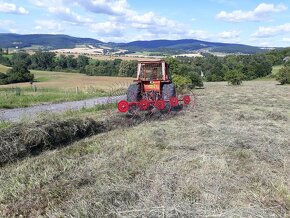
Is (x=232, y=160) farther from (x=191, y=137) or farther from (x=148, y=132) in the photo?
(x=148, y=132)

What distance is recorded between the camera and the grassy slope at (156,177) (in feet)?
12.9

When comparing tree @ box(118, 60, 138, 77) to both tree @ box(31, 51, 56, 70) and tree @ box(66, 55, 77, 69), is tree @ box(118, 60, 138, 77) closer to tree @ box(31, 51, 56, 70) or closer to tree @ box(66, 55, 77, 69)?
tree @ box(66, 55, 77, 69)

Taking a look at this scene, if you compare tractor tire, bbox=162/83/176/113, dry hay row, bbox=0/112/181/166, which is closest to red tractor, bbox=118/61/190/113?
tractor tire, bbox=162/83/176/113

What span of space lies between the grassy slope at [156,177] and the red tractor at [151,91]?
283cm

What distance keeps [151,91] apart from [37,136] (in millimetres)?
5961

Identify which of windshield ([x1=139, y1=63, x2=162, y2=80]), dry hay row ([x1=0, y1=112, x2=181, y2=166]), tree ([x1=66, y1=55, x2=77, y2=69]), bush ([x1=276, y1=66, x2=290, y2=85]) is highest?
windshield ([x1=139, y1=63, x2=162, y2=80])

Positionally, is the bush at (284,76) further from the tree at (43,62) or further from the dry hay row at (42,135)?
the tree at (43,62)

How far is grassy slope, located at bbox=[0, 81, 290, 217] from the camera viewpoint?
392 cm

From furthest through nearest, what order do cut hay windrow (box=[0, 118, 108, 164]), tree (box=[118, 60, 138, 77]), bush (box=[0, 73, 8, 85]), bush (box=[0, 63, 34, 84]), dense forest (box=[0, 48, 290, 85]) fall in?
dense forest (box=[0, 48, 290, 85])
tree (box=[118, 60, 138, 77])
bush (box=[0, 63, 34, 84])
bush (box=[0, 73, 8, 85])
cut hay windrow (box=[0, 118, 108, 164])

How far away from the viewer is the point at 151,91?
39.7ft

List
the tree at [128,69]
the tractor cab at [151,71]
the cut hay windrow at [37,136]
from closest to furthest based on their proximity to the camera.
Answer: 1. the cut hay windrow at [37,136]
2. the tractor cab at [151,71]
3. the tree at [128,69]

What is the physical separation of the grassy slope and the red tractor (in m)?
2.83

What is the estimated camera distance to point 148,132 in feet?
26.1

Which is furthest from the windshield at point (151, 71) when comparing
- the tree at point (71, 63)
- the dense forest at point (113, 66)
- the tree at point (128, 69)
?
the tree at point (71, 63)
